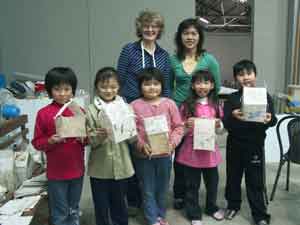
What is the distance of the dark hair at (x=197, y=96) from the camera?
7.30 feet

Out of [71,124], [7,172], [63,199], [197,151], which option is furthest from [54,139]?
[197,151]

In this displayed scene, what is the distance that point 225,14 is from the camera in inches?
426

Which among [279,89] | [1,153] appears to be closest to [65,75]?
[1,153]

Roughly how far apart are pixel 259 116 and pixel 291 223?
84 centimetres

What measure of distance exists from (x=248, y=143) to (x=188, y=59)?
690mm

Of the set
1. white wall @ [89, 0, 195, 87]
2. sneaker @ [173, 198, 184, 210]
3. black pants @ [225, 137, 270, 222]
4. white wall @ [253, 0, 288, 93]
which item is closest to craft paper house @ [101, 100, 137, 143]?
black pants @ [225, 137, 270, 222]

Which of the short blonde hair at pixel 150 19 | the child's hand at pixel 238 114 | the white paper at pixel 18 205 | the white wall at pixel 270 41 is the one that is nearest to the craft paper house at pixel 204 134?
the child's hand at pixel 238 114

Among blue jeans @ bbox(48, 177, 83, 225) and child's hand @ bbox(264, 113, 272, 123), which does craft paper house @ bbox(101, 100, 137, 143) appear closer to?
blue jeans @ bbox(48, 177, 83, 225)

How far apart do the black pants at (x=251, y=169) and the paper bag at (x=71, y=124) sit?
3.35ft

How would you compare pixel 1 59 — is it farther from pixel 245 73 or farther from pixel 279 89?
pixel 279 89

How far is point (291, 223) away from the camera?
2361mm

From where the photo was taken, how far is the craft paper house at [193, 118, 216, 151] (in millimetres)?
2154

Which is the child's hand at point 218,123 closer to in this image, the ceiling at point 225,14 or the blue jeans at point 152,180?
the blue jeans at point 152,180

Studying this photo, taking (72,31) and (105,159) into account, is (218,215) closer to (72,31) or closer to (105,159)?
(105,159)
